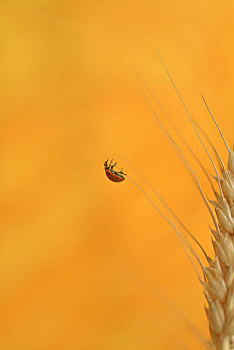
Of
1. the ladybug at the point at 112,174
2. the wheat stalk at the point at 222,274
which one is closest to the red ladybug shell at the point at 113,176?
the ladybug at the point at 112,174

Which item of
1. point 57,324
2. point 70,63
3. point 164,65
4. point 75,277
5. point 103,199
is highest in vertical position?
point 164,65

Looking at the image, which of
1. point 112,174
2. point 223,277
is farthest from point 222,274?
point 112,174

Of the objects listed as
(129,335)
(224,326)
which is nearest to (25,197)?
(129,335)

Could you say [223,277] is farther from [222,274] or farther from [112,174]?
[112,174]

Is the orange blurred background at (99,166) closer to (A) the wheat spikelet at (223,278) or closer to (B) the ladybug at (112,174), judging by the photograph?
(B) the ladybug at (112,174)

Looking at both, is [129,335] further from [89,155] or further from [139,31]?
[139,31]
